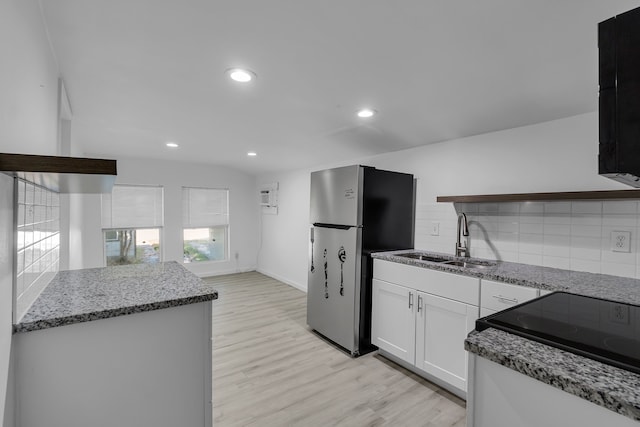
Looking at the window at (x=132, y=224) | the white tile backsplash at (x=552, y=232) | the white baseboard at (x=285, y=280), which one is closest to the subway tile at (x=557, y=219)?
the white tile backsplash at (x=552, y=232)

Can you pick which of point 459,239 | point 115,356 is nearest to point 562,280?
point 459,239

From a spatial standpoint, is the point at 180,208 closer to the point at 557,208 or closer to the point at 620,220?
the point at 557,208

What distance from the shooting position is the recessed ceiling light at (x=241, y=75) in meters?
1.84

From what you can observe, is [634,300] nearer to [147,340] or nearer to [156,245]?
[147,340]

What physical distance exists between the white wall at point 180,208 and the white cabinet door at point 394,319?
3.63m

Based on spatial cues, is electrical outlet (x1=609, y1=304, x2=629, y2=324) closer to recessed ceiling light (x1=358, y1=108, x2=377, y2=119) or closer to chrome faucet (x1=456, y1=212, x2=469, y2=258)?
chrome faucet (x1=456, y1=212, x2=469, y2=258)

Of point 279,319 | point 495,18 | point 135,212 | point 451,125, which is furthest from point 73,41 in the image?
point 135,212

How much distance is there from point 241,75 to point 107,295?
56.2 inches

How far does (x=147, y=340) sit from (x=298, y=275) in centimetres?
371

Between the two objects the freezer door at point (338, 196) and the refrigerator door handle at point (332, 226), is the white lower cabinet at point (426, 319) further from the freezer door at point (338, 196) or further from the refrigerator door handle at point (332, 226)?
the freezer door at point (338, 196)

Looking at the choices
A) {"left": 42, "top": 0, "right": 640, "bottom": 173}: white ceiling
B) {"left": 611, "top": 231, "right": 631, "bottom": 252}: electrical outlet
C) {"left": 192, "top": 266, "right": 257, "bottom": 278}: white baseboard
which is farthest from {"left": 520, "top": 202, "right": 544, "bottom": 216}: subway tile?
{"left": 192, "top": 266, "right": 257, "bottom": 278}: white baseboard

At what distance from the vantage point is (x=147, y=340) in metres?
1.16

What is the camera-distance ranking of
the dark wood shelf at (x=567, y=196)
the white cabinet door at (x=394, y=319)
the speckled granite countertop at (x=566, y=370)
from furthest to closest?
1. the white cabinet door at (x=394, y=319)
2. the dark wood shelf at (x=567, y=196)
3. the speckled granite countertop at (x=566, y=370)

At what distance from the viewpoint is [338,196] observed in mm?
2801
